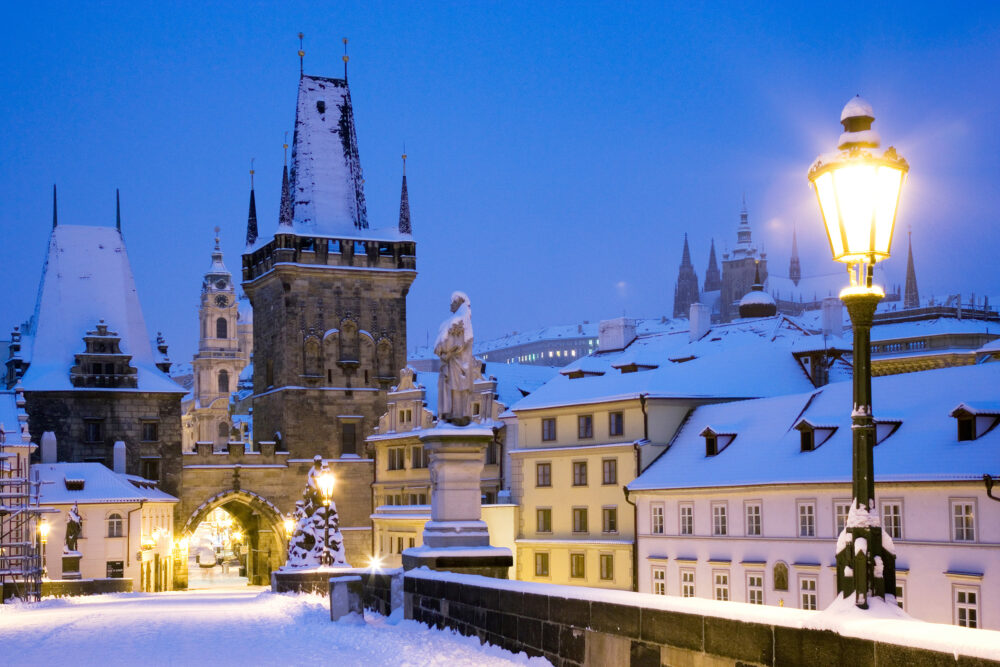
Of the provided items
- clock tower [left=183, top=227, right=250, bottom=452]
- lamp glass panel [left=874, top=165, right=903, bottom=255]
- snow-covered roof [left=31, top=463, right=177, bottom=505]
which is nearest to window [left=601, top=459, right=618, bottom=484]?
snow-covered roof [left=31, top=463, right=177, bottom=505]

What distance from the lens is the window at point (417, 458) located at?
7144cm

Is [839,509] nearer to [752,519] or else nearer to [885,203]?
[752,519]

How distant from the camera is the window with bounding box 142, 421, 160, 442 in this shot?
72375mm

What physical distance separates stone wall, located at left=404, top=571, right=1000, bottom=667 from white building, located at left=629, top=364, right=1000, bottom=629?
2151 centimetres

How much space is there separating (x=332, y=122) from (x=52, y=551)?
31385 millimetres

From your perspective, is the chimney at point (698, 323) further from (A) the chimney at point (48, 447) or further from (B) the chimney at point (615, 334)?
(A) the chimney at point (48, 447)

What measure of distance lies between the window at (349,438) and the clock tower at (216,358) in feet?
269

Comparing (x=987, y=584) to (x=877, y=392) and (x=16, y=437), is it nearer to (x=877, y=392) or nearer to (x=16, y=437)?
(x=877, y=392)

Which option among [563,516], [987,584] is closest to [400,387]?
[563,516]

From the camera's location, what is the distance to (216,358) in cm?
16088

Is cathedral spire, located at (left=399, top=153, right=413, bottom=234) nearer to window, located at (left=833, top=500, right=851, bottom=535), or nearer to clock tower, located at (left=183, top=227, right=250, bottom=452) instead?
window, located at (left=833, top=500, right=851, bottom=535)

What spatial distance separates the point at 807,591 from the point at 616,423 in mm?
15525

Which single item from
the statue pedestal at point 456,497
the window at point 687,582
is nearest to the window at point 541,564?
the window at point 687,582

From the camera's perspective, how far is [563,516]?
5525cm
